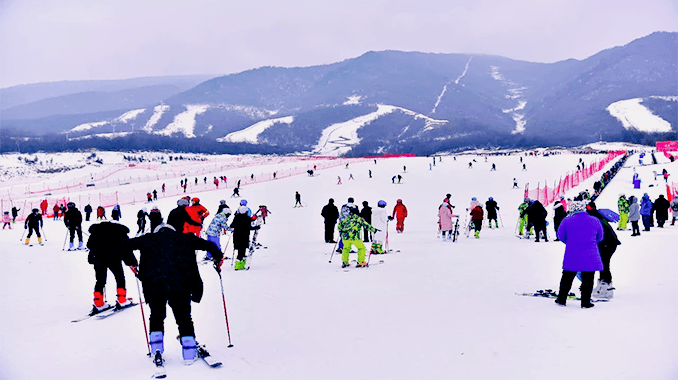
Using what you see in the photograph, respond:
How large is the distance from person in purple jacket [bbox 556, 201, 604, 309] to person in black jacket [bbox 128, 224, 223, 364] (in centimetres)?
495

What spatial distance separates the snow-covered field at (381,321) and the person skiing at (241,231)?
0.39 meters

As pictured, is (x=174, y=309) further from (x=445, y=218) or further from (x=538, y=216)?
(x=538, y=216)

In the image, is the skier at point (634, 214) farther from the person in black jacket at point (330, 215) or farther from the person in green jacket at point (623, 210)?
the person in black jacket at point (330, 215)

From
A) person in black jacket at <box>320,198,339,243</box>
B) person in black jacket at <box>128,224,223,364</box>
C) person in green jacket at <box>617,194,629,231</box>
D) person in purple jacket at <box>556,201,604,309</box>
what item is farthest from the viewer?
person in green jacket at <box>617,194,629,231</box>

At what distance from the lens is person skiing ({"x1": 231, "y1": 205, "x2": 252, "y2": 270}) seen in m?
12.2

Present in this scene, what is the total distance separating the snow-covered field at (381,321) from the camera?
5375 millimetres

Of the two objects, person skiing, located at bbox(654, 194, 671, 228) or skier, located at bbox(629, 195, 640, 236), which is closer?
skier, located at bbox(629, 195, 640, 236)

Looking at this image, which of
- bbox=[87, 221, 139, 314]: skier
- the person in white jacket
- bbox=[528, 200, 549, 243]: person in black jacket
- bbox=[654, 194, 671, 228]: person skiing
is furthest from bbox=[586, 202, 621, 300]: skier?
bbox=[654, 194, 671, 228]: person skiing

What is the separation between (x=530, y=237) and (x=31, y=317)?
15.2 m

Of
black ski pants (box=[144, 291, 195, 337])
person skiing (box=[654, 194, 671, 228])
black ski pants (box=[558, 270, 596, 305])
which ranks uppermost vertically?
black ski pants (box=[144, 291, 195, 337])

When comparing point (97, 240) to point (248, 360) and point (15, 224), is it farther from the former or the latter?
point (15, 224)

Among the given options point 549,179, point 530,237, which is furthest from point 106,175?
point 530,237

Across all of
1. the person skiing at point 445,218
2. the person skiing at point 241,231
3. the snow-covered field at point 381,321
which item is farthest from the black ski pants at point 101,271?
the person skiing at point 445,218

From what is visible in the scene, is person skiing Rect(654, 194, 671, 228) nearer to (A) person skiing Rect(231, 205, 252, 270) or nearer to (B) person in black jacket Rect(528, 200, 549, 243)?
(B) person in black jacket Rect(528, 200, 549, 243)
